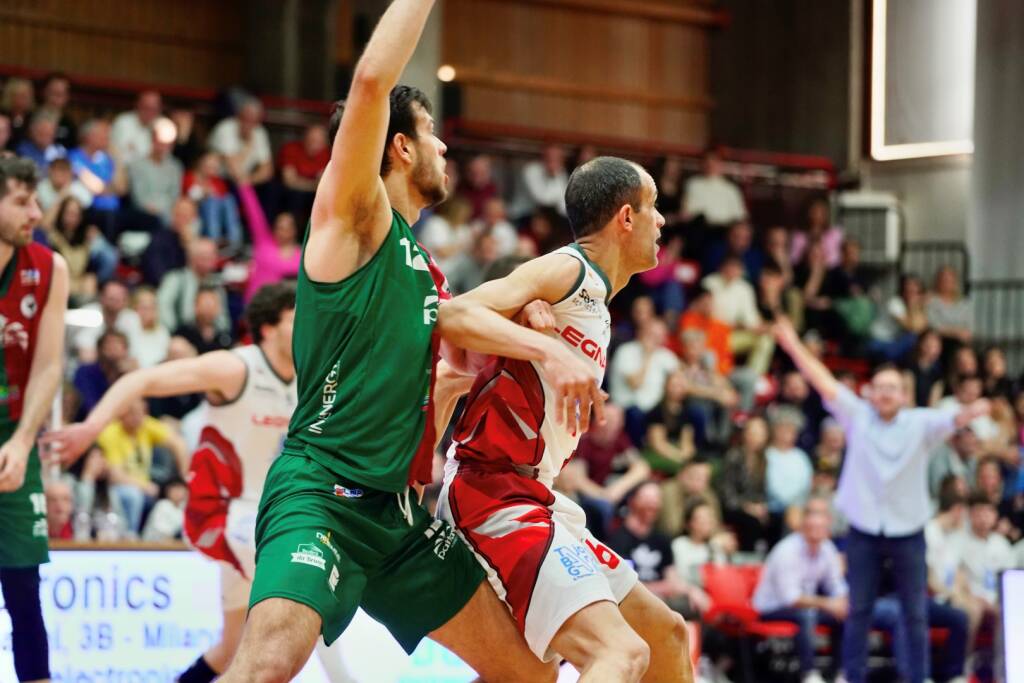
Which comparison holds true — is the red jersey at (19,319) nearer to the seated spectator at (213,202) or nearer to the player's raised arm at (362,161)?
the player's raised arm at (362,161)

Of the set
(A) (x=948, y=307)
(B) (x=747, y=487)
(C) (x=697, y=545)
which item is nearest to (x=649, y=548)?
(C) (x=697, y=545)

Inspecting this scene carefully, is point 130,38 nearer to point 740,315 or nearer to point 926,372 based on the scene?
point 740,315

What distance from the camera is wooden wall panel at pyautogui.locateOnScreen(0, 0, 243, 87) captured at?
1625 cm

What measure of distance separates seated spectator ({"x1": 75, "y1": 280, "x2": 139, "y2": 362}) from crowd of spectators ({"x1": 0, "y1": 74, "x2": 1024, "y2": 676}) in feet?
0.05

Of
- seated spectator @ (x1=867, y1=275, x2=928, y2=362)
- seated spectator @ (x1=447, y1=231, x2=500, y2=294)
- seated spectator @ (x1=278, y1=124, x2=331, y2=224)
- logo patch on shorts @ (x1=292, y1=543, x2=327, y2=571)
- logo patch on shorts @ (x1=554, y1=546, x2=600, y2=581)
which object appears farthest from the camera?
seated spectator @ (x1=867, y1=275, x2=928, y2=362)

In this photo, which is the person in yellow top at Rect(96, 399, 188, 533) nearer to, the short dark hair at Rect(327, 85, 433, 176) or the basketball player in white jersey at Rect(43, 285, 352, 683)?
the basketball player in white jersey at Rect(43, 285, 352, 683)

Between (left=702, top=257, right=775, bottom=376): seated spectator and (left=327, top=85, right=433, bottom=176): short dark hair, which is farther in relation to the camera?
(left=702, top=257, right=775, bottom=376): seated spectator

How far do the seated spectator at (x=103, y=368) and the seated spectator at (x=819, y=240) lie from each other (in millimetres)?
8463

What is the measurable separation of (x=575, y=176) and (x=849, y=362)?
11814mm

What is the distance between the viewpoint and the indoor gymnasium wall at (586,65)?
18625mm

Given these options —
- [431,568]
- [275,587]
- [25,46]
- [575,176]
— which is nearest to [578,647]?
[431,568]

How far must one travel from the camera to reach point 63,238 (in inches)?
459

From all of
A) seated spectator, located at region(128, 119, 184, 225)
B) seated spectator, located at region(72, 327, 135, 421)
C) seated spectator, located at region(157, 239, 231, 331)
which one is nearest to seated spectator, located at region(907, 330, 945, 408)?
seated spectator, located at region(157, 239, 231, 331)

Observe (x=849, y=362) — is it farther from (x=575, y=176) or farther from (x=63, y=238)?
(x=575, y=176)
